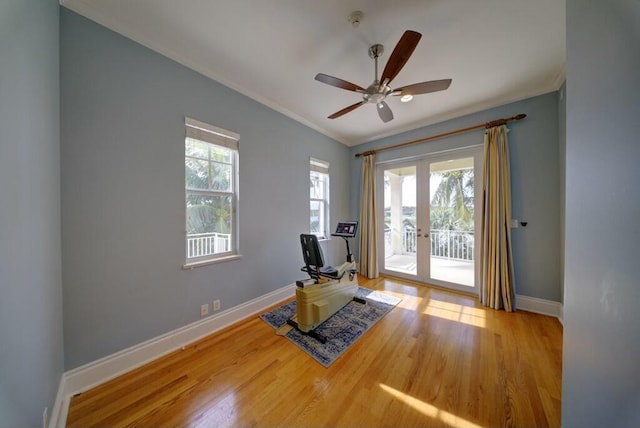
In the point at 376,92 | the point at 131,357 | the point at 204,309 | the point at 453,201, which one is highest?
the point at 376,92

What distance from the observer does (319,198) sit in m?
3.85

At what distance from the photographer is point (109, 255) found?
1.62 metres

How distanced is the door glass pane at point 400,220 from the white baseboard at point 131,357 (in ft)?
9.29

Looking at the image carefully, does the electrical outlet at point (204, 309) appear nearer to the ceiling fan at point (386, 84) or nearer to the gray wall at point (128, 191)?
the gray wall at point (128, 191)

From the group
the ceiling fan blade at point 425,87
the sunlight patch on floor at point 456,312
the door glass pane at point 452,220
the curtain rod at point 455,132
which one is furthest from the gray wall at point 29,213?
the door glass pane at point 452,220

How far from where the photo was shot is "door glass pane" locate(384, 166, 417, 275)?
379 cm

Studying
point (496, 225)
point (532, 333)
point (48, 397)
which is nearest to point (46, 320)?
point (48, 397)

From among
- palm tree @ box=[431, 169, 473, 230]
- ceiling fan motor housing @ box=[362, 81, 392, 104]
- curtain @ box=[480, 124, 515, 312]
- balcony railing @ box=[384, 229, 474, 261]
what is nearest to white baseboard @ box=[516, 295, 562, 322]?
curtain @ box=[480, 124, 515, 312]

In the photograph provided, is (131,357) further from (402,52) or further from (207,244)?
(402,52)

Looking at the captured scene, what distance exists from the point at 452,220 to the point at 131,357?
4.17 m

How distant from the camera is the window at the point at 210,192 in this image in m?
2.14

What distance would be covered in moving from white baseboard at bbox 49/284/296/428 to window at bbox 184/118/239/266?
64 cm

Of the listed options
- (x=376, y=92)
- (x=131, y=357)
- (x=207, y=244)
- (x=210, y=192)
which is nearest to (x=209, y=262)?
(x=207, y=244)

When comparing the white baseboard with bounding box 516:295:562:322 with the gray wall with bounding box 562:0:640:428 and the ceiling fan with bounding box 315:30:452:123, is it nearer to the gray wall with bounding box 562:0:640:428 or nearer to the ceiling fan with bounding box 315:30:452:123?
the gray wall with bounding box 562:0:640:428
